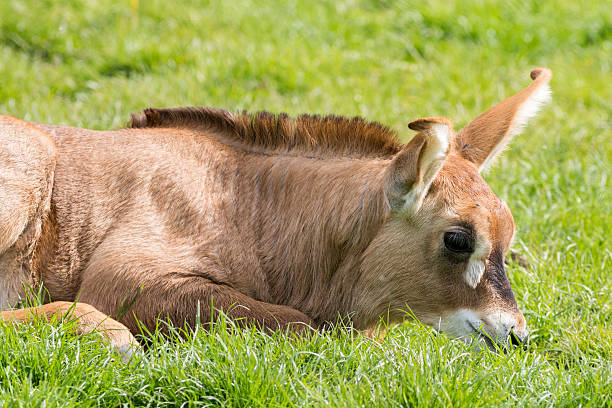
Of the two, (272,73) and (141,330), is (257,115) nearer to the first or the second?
(141,330)

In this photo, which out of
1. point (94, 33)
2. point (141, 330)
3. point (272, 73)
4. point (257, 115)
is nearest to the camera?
point (141, 330)

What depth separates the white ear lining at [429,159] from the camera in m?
4.06

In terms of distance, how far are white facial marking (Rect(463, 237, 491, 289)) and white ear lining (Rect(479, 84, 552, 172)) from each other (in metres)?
0.79

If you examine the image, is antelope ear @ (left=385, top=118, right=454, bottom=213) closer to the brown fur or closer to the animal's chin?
the brown fur

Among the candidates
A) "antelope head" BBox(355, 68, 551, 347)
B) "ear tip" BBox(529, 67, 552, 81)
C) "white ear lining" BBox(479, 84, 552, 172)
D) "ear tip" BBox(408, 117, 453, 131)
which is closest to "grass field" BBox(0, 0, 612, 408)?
"antelope head" BBox(355, 68, 551, 347)

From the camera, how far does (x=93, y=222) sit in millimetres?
4832

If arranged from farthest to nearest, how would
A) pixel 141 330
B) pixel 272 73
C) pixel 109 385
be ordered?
1. pixel 272 73
2. pixel 141 330
3. pixel 109 385

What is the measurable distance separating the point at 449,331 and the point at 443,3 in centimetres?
796

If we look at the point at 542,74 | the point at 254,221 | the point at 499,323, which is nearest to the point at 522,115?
the point at 542,74

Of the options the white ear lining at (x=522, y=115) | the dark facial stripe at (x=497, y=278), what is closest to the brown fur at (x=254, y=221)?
the dark facial stripe at (x=497, y=278)

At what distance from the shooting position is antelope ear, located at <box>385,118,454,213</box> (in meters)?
4.05

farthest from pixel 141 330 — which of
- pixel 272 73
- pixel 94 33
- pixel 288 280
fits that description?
pixel 94 33

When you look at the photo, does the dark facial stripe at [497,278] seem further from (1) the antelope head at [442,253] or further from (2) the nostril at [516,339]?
(2) the nostril at [516,339]

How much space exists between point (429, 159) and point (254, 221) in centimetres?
129
